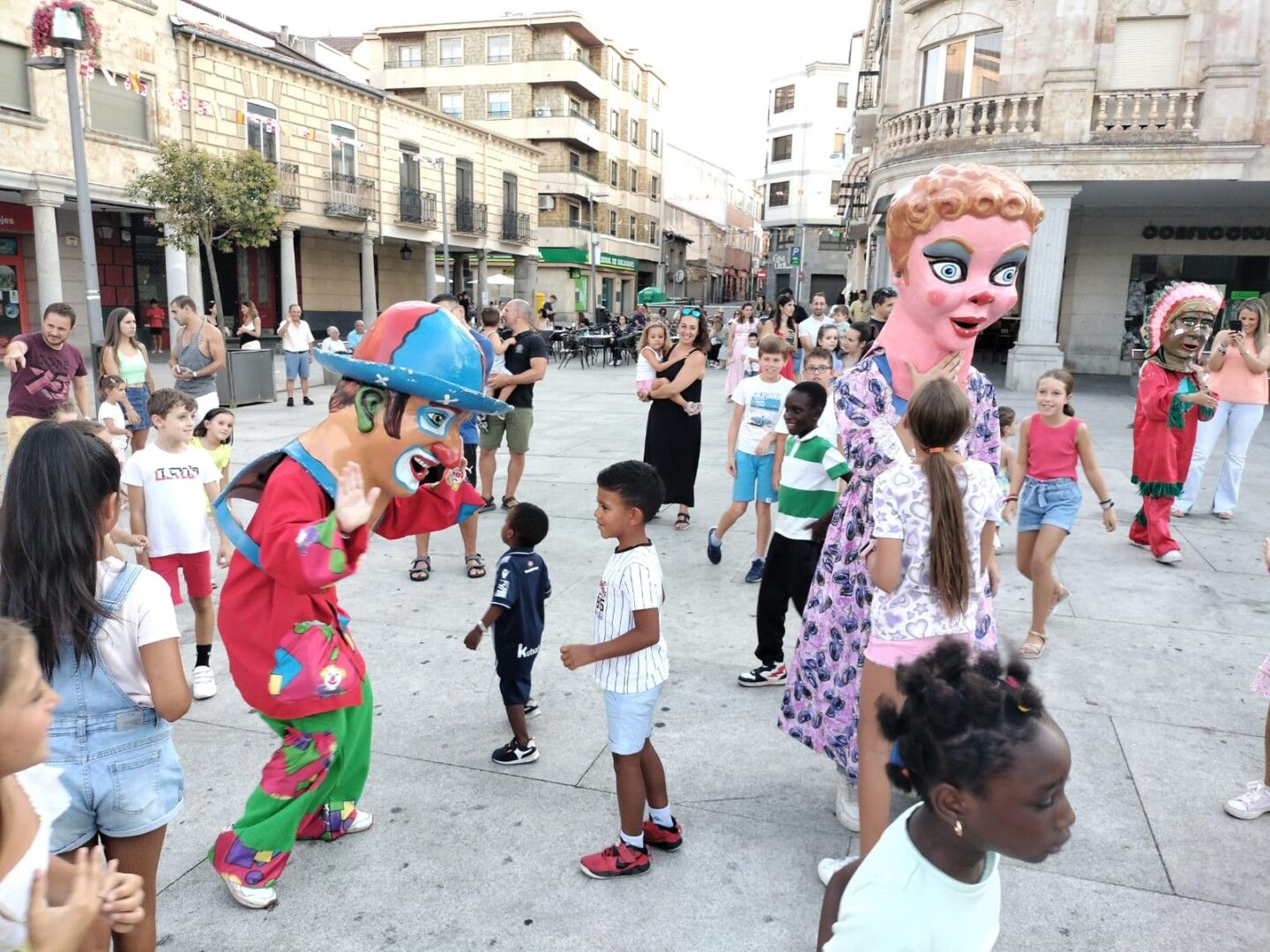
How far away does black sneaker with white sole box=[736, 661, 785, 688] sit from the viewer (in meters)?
4.20

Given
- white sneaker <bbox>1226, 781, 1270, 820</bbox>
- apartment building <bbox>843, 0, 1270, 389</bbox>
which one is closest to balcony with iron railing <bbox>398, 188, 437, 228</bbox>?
apartment building <bbox>843, 0, 1270, 389</bbox>

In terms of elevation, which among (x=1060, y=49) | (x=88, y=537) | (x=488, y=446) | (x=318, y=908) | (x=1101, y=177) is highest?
(x=1060, y=49)

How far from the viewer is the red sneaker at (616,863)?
2.81 metres

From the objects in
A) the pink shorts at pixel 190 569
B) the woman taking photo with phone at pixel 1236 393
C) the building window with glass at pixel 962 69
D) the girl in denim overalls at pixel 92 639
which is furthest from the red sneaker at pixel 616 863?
the building window with glass at pixel 962 69

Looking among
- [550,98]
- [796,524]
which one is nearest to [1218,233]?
[796,524]

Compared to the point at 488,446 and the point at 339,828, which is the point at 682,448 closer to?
the point at 488,446

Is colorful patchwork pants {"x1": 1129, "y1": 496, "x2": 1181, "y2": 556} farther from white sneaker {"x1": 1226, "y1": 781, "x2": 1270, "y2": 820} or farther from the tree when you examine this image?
the tree

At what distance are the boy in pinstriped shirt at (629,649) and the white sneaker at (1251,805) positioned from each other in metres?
2.12

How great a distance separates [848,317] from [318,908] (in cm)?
1271

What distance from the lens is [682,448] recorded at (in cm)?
691

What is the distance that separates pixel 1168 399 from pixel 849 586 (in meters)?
4.67

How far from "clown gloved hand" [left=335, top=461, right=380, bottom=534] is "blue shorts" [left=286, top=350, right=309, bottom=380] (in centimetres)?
1166

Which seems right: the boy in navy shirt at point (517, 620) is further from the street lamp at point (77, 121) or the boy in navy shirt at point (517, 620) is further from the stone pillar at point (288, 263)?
the stone pillar at point (288, 263)

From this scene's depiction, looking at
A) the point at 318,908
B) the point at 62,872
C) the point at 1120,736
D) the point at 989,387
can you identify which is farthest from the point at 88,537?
the point at 1120,736
